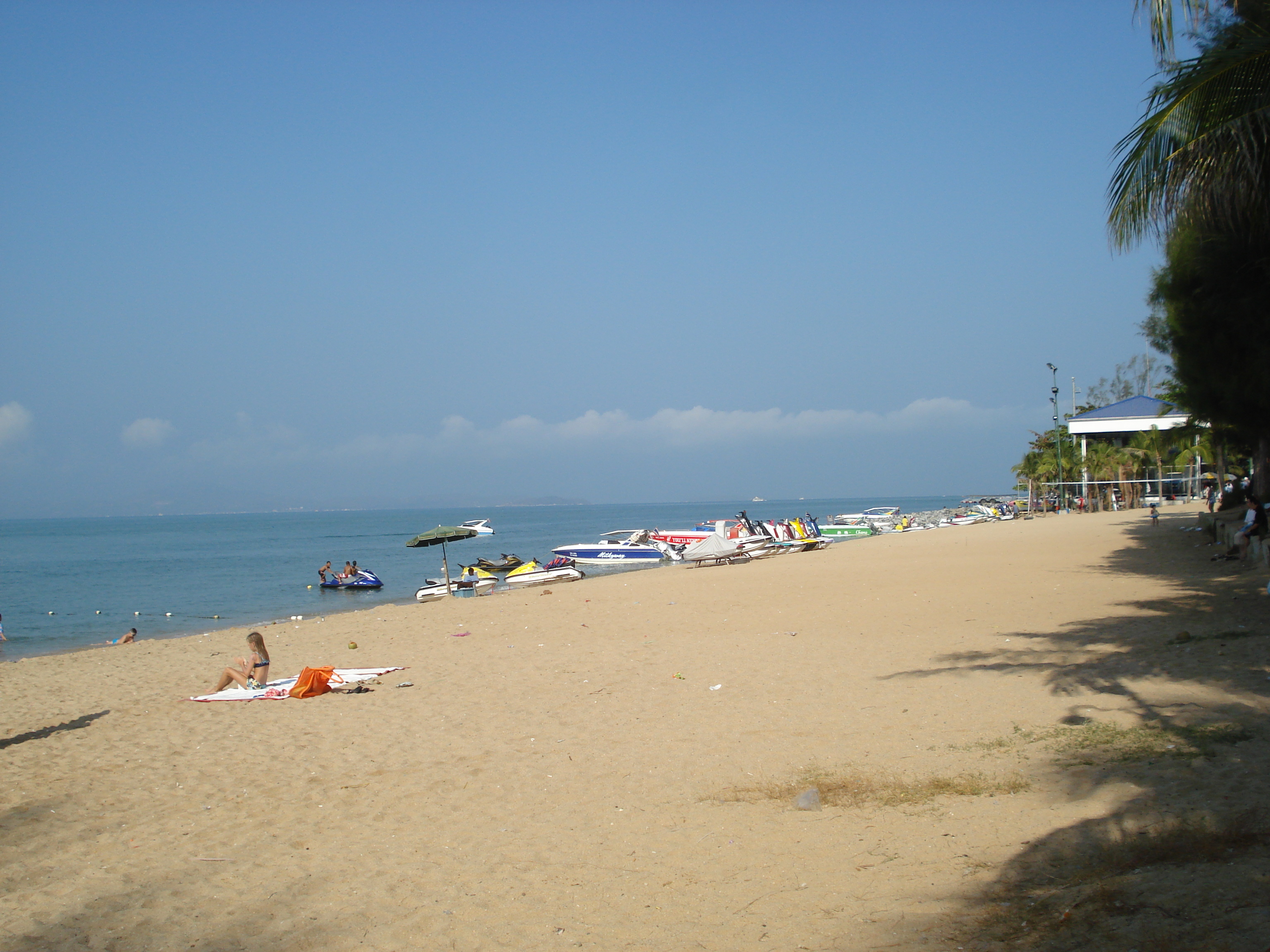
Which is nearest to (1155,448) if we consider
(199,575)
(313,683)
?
(313,683)

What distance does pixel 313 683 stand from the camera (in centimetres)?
1208

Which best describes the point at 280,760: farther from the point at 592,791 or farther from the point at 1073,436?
the point at 1073,436

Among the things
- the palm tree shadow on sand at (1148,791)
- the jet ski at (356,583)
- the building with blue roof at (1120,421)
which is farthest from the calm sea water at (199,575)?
the building with blue roof at (1120,421)

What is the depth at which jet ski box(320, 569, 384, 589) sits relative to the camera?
1555 inches

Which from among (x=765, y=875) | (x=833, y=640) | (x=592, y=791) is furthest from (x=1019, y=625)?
(x=765, y=875)

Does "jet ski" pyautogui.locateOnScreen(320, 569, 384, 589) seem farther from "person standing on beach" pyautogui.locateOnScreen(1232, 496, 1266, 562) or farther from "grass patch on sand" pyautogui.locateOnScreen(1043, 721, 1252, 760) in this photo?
"grass patch on sand" pyautogui.locateOnScreen(1043, 721, 1252, 760)

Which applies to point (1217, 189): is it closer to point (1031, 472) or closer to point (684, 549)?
point (684, 549)

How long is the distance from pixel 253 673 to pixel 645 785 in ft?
25.0

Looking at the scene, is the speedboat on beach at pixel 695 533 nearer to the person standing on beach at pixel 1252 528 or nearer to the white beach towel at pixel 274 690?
the person standing on beach at pixel 1252 528

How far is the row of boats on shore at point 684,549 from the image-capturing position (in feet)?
107

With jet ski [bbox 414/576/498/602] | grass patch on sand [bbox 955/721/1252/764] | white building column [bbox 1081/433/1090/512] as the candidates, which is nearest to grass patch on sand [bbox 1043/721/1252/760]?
grass patch on sand [bbox 955/721/1252/764]

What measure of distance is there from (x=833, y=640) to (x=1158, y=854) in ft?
29.8

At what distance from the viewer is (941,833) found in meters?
5.55

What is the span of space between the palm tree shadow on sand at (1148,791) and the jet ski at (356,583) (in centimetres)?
3253
